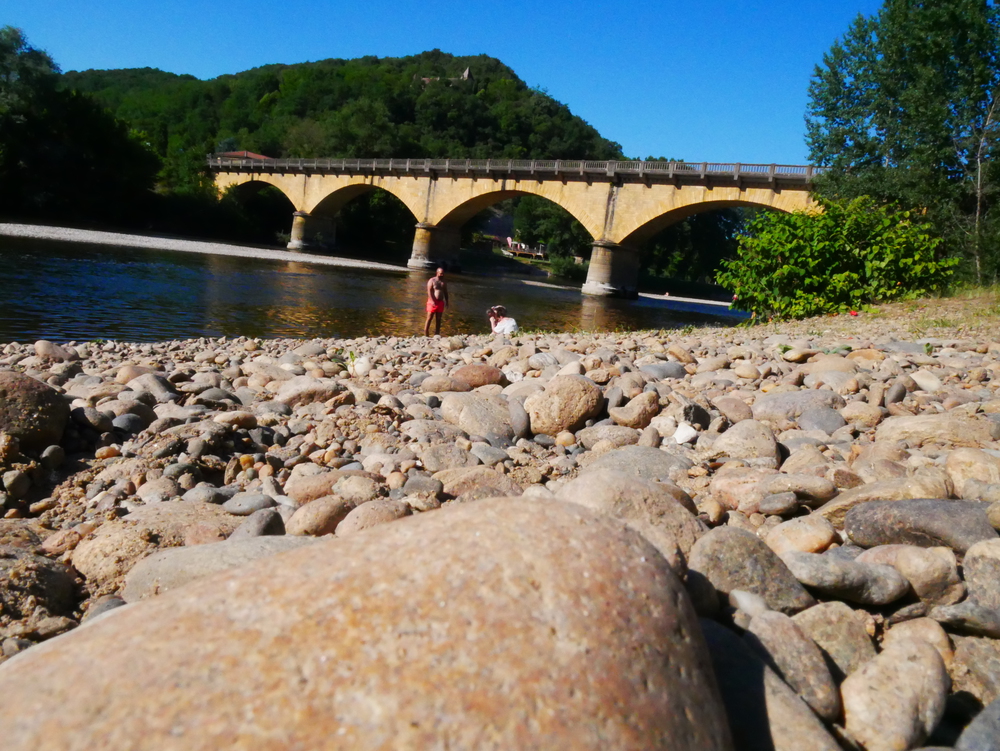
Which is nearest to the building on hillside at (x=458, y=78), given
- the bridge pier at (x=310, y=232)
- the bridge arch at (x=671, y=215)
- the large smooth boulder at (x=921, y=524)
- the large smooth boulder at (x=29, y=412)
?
the bridge pier at (x=310, y=232)

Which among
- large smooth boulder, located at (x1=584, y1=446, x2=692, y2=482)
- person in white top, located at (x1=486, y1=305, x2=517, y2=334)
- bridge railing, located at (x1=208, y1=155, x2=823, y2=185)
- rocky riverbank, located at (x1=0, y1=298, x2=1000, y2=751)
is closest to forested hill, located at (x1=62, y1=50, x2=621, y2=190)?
bridge railing, located at (x1=208, y1=155, x2=823, y2=185)

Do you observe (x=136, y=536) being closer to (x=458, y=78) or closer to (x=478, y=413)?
(x=478, y=413)

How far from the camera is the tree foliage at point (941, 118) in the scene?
17500 millimetres

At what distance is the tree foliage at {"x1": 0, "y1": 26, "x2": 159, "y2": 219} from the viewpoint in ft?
118

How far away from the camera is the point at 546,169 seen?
1592 inches

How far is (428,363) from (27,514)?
4722mm

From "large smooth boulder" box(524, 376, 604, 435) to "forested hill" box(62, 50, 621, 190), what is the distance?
58353 millimetres

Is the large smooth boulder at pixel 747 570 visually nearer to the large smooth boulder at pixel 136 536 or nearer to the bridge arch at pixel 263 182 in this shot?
the large smooth boulder at pixel 136 536

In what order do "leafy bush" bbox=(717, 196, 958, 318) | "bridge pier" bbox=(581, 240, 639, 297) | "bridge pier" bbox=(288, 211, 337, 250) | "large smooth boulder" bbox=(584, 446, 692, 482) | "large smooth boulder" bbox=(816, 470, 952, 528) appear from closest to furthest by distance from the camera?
"large smooth boulder" bbox=(816, 470, 952, 528) → "large smooth boulder" bbox=(584, 446, 692, 482) → "leafy bush" bbox=(717, 196, 958, 318) → "bridge pier" bbox=(581, 240, 639, 297) → "bridge pier" bbox=(288, 211, 337, 250)

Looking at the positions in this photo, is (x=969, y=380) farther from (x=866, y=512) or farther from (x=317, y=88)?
(x=317, y=88)

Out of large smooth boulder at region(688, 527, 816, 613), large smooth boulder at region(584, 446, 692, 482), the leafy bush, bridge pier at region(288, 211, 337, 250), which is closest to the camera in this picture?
large smooth boulder at region(688, 527, 816, 613)

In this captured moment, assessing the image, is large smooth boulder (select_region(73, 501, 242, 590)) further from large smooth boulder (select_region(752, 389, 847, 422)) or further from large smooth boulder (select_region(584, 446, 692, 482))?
large smooth boulder (select_region(752, 389, 847, 422))

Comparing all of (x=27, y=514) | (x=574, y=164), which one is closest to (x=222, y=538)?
(x=27, y=514)

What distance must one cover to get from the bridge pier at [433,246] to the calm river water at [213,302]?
15.1 meters
